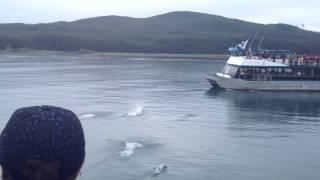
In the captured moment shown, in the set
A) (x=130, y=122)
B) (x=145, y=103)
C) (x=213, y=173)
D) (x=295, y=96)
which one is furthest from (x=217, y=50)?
(x=213, y=173)

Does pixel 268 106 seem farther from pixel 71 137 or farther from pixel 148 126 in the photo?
pixel 71 137

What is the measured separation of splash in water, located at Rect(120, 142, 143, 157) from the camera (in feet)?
75.2

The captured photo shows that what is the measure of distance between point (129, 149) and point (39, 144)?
22.1 metres

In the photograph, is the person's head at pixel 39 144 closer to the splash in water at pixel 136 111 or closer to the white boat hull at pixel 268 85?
the splash in water at pixel 136 111

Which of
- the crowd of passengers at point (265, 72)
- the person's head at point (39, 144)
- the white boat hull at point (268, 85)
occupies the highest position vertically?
the person's head at point (39, 144)

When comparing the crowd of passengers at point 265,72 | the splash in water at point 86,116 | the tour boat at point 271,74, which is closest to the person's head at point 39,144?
the splash in water at point 86,116

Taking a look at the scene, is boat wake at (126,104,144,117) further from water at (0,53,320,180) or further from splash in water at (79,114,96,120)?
splash in water at (79,114,96,120)

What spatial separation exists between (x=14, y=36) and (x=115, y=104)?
128420mm

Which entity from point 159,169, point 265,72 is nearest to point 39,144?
point 159,169

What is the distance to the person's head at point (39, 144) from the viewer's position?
209 cm

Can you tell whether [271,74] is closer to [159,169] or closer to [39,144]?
[159,169]

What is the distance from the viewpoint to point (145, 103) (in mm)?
42094

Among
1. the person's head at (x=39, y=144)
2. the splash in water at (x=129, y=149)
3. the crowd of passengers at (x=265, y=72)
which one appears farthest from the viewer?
the crowd of passengers at (x=265, y=72)

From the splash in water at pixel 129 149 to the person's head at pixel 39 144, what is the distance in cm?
2065
